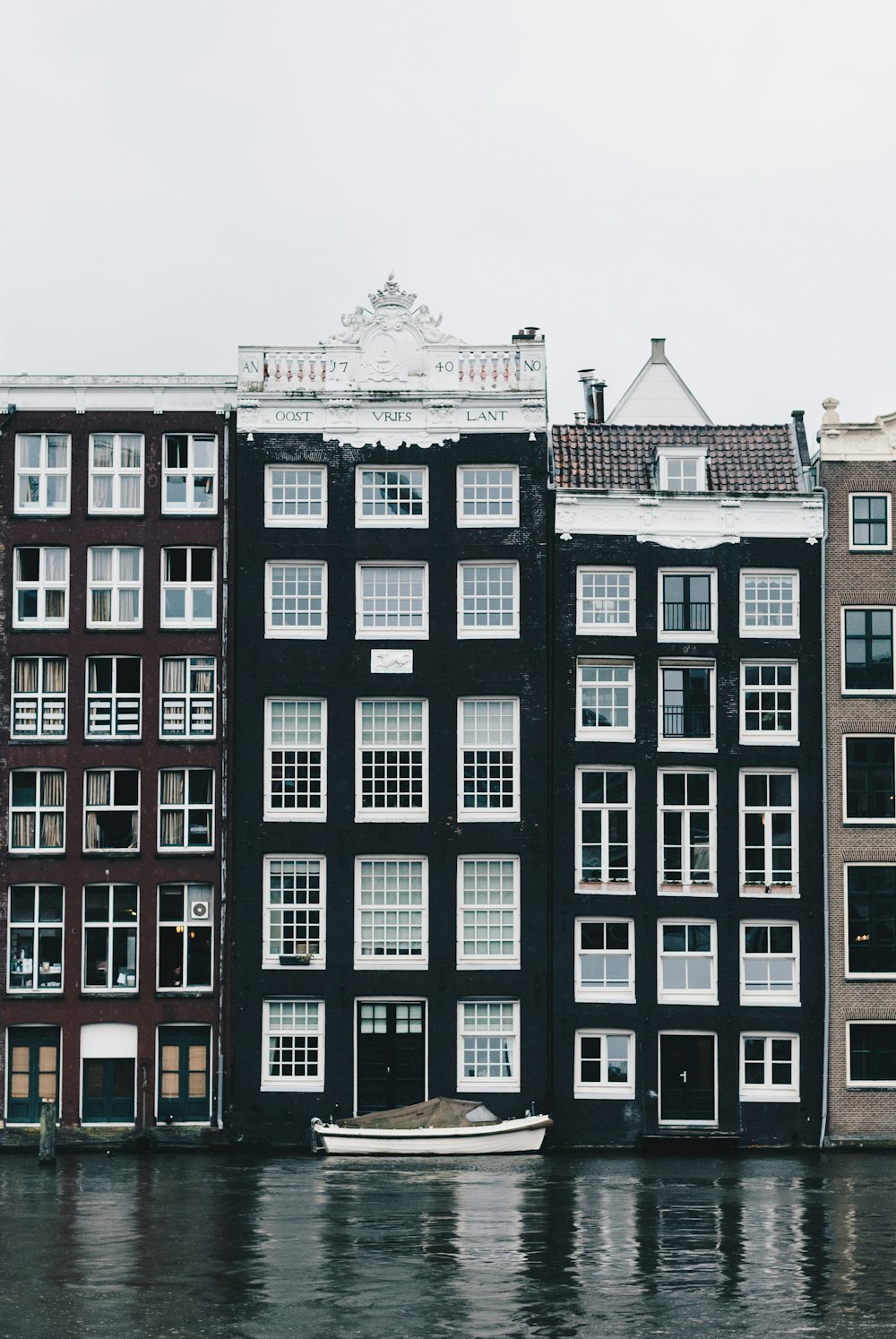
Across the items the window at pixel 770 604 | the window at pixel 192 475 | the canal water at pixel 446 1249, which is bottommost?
the canal water at pixel 446 1249

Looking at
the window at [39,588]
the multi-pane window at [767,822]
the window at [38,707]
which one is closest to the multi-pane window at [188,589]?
the window at [39,588]

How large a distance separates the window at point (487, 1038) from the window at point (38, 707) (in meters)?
15.6

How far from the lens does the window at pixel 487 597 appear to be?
2603 inches

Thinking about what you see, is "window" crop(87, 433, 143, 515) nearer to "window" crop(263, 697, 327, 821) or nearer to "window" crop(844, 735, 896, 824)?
"window" crop(263, 697, 327, 821)

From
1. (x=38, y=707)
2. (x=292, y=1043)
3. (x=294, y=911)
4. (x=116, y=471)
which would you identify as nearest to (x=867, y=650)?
(x=294, y=911)

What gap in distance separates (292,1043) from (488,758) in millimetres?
10815

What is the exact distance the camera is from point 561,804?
65625mm

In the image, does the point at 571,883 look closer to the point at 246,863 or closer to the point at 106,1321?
the point at 246,863

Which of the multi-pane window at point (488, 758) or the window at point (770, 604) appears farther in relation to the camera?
the window at point (770, 604)

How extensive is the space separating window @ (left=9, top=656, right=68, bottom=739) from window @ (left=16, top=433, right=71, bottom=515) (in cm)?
501

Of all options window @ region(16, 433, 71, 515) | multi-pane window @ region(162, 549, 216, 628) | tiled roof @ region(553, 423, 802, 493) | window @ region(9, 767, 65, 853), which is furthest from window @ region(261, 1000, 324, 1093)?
tiled roof @ region(553, 423, 802, 493)

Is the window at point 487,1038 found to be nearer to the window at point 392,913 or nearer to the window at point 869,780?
the window at point 392,913

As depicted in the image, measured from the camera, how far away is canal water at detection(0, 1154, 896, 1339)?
120 feet

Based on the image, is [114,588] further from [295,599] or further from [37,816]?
[37,816]
